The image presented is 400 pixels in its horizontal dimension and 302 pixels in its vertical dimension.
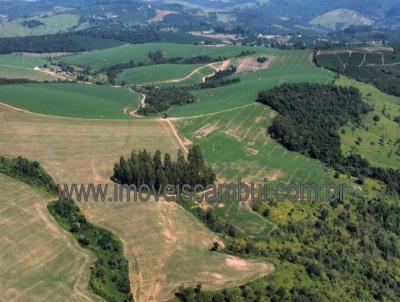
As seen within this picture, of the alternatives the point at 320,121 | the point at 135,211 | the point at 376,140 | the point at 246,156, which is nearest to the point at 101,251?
the point at 135,211

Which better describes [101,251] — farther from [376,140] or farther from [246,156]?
[376,140]

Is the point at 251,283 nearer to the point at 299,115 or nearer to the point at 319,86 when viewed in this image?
the point at 299,115

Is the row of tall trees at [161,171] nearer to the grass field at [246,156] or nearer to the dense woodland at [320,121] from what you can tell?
the grass field at [246,156]

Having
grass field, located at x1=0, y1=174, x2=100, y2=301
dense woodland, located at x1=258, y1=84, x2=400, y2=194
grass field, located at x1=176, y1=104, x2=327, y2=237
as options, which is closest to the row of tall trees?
grass field, located at x1=176, y1=104, x2=327, y2=237

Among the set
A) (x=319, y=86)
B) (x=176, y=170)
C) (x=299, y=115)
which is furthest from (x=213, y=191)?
(x=319, y=86)

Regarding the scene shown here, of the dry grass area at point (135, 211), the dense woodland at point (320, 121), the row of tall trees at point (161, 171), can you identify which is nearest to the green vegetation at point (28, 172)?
the dry grass area at point (135, 211)
